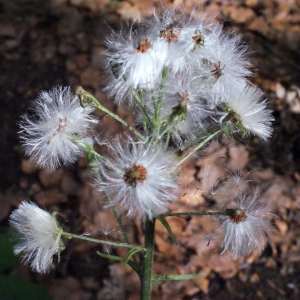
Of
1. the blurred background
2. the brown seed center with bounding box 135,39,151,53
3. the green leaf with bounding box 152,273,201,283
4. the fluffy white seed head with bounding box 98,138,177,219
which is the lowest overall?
the blurred background

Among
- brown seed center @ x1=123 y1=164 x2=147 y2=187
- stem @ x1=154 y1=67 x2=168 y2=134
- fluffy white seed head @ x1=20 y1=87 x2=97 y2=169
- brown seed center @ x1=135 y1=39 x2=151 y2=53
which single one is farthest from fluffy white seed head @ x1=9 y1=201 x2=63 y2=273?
brown seed center @ x1=135 y1=39 x2=151 y2=53

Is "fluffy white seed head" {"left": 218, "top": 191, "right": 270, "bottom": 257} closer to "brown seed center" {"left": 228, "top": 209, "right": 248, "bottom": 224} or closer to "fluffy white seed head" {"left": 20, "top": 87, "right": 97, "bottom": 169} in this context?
"brown seed center" {"left": 228, "top": 209, "right": 248, "bottom": 224}

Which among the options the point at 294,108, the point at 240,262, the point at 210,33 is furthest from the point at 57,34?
the point at 210,33

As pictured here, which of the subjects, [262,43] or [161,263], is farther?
[262,43]

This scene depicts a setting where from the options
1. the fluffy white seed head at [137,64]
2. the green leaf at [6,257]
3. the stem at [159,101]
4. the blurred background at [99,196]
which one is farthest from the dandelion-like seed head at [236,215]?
the green leaf at [6,257]

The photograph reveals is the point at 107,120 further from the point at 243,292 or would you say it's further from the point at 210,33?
the point at 210,33

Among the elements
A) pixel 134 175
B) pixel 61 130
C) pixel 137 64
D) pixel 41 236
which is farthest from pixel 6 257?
pixel 137 64

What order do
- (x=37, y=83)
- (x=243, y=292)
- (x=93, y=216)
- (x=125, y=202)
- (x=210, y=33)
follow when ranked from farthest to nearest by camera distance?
1. (x=37, y=83)
2. (x=93, y=216)
3. (x=243, y=292)
4. (x=210, y=33)
5. (x=125, y=202)
